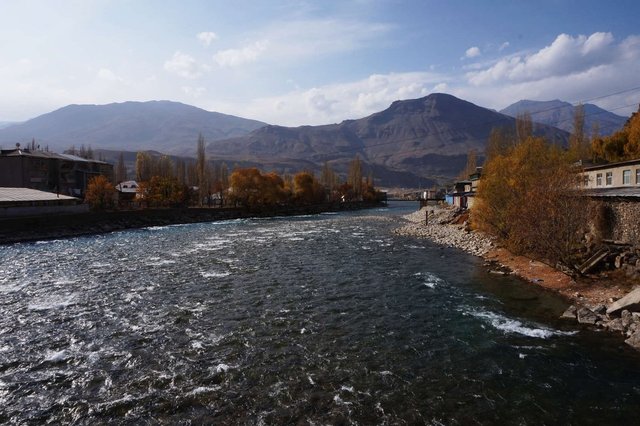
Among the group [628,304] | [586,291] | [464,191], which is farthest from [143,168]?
[628,304]

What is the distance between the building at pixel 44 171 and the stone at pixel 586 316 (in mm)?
92488

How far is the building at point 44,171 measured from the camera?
78625mm

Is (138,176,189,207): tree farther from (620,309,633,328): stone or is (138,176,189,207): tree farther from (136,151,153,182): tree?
(620,309,633,328): stone

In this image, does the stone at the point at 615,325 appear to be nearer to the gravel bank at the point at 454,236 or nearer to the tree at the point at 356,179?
the gravel bank at the point at 454,236

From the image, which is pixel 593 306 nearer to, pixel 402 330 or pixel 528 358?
pixel 528 358

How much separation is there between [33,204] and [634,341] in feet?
223

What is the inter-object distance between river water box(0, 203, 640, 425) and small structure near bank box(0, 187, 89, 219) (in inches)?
1290

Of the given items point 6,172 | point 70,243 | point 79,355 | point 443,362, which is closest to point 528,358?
point 443,362

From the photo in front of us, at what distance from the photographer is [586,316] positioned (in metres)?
17.7

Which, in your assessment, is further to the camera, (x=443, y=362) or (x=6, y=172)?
(x=6, y=172)

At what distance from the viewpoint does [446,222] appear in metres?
61.8

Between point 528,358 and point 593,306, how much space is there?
761cm

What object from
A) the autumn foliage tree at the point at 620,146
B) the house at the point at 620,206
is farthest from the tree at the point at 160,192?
the house at the point at 620,206

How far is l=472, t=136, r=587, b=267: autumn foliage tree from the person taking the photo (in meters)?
24.0
